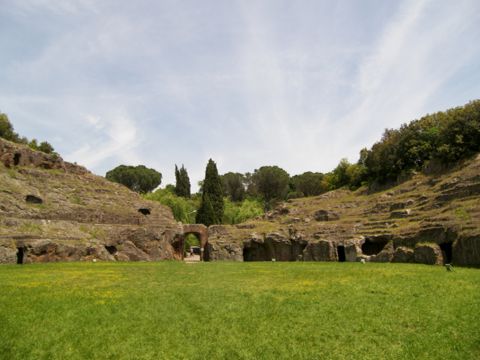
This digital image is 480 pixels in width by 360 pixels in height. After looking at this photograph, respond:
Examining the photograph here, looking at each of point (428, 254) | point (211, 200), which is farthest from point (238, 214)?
point (428, 254)

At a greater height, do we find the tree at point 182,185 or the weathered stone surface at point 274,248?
the tree at point 182,185

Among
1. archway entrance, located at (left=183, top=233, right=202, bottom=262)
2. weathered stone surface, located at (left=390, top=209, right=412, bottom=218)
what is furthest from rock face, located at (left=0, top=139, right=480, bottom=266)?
archway entrance, located at (left=183, top=233, right=202, bottom=262)

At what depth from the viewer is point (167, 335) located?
1112cm

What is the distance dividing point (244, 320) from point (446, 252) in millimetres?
21545

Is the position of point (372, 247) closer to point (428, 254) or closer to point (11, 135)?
point (428, 254)

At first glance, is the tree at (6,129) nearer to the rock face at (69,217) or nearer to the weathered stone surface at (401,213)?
the rock face at (69,217)

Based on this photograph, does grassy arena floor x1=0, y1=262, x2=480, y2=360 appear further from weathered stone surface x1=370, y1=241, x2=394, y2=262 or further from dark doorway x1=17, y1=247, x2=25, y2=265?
weathered stone surface x1=370, y1=241, x2=394, y2=262

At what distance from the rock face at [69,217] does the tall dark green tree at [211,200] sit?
15.5 metres

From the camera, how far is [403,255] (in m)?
29.6

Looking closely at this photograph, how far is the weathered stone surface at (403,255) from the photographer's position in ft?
95.4

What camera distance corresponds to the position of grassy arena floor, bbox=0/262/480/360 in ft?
33.0

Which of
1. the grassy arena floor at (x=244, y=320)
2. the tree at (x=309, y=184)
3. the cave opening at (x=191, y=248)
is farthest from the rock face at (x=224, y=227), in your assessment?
the tree at (x=309, y=184)

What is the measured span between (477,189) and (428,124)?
75.3 feet

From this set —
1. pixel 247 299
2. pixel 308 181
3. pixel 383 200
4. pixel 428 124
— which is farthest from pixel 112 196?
pixel 308 181
